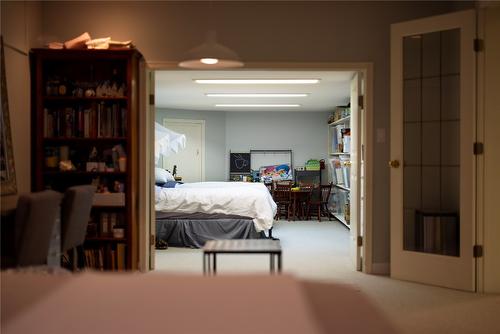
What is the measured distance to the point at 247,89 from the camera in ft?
23.5

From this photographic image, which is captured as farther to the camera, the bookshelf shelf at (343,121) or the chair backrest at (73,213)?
the bookshelf shelf at (343,121)

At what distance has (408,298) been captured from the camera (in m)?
3.65

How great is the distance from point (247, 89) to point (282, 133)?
3.23m

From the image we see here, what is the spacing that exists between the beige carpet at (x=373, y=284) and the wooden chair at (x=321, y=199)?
186cm

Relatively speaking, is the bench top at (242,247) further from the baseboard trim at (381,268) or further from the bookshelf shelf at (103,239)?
the baseboard trim at (381,268)

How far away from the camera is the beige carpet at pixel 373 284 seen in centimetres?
308

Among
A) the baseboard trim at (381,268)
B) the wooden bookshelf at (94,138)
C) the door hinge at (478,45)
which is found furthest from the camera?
the baseboard trim at (381,268)

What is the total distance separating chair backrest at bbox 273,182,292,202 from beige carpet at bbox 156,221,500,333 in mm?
1681

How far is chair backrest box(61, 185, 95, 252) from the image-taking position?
3090mm

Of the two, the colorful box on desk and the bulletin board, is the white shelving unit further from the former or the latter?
the bulletin board

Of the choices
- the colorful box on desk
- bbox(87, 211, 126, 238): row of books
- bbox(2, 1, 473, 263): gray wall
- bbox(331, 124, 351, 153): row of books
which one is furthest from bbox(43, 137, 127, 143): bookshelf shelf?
the colorful box on desk

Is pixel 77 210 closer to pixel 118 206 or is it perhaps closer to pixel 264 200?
pixel 118 206

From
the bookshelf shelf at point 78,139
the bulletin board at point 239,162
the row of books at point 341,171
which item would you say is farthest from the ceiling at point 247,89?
the bookshelf shelf at point 78,139

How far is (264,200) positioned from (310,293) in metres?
4.97
